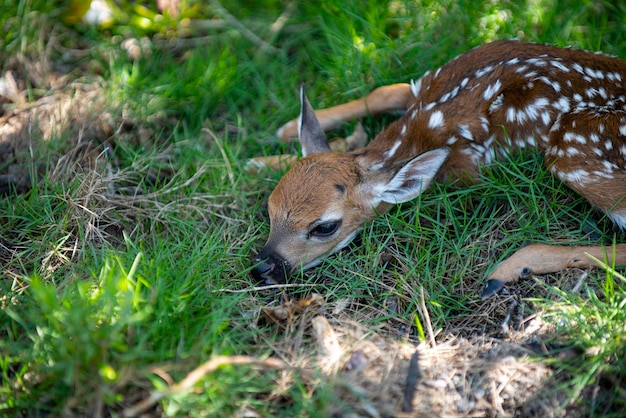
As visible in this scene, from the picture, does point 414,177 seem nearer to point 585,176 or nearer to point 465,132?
point 465,132

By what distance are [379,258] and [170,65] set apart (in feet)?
6.80

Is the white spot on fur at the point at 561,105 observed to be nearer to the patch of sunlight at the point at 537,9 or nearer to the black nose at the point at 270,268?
the patch of sunlight at the point at 537,9

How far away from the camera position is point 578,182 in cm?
305

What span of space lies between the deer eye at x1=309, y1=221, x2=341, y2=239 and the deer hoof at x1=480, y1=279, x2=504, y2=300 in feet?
2.51

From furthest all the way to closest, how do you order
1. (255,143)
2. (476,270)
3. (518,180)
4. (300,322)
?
(255,143) → (518,180) → (476,270) → (300,322)

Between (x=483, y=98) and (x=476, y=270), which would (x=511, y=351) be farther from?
(x=483, y=98)

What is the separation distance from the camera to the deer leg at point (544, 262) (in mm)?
2920

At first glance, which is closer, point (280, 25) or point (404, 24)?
point (404, 24)

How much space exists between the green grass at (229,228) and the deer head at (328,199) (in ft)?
0.32

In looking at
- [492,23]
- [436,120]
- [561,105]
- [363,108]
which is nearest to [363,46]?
[363,108]

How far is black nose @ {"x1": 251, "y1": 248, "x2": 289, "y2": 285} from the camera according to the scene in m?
2.95

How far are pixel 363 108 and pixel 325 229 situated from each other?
108cm

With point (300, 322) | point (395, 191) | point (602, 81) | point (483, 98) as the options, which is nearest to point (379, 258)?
point (395, 191)

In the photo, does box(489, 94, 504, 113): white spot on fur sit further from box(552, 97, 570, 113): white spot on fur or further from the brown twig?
the brown twig
